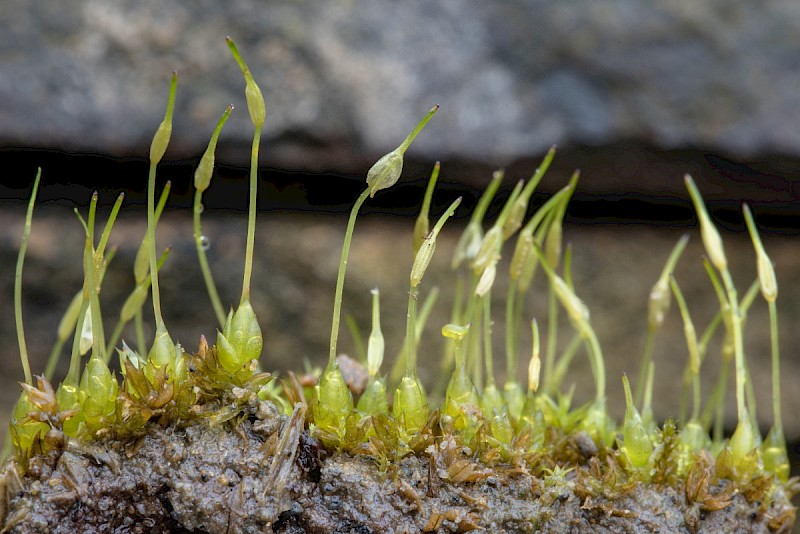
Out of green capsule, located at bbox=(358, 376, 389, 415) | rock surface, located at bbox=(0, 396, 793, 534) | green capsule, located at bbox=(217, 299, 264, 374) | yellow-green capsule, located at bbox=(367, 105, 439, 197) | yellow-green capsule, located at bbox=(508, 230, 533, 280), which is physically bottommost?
rock surface, located at bbox=(0, 396, 793, 534)

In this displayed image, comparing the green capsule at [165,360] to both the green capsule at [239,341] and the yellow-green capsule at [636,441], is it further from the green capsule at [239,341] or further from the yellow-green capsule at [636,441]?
the yellow-green capsule at [636,441]

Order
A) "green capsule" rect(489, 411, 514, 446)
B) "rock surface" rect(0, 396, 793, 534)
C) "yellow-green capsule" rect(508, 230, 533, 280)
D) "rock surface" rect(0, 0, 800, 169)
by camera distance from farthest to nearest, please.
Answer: "rock surface" rect(0, 0, 800, 169) → "yellow-green capsule" rect(508, 230, 533, 280) → "green capsule" rect(489, 411, 514, 446) → "rock surface" rect(0, 396, 793, 534)

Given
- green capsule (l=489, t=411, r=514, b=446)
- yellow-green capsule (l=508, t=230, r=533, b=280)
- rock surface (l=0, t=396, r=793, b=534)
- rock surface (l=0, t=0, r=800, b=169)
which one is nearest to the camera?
rock surface (l=0, t=396, r=793, b=534)

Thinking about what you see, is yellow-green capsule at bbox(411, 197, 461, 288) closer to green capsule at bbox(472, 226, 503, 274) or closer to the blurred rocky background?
green capsule at bbox(472, 226, 503, 274)

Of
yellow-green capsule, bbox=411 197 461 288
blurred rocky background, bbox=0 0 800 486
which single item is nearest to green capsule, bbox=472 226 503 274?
yellow-green capsule, bbox=411 197 461 288

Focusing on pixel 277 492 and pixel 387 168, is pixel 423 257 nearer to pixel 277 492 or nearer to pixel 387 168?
Answer: pixel 387 168

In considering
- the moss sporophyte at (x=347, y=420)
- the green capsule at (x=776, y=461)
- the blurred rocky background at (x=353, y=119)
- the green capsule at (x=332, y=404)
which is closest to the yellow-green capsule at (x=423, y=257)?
the moss sporophyte at (x=347, y=420)

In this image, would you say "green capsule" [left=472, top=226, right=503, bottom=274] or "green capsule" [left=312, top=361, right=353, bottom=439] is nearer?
"green capsule" [left=312, top=361, right=353, bottom=439]

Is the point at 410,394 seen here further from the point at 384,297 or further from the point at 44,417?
the point at 384,297

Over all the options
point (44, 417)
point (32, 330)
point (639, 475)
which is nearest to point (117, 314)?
point (32, 330)
